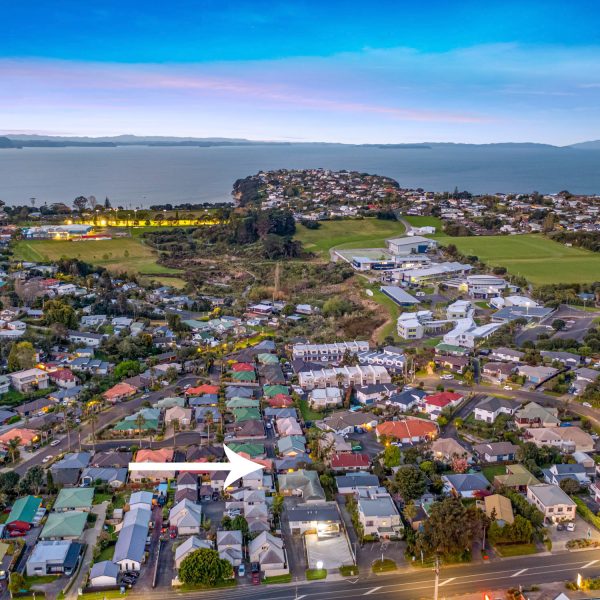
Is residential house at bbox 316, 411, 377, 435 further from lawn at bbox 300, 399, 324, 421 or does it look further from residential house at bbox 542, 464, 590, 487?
residential house at bbox 542, 464, 590, 487

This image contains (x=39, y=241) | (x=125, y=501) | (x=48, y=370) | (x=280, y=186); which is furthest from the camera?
(x=280, y=186)

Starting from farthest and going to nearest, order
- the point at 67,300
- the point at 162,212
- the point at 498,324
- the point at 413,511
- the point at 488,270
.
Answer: the point at 162,212 → the point at 488,270 → the point at 67,300 → the point at 498,324 → the point at 413,511

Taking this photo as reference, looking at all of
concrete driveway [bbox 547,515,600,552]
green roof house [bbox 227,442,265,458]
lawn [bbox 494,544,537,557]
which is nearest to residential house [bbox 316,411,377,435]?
green roof house [bbox 227,442,265,458]

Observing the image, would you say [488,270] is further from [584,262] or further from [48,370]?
[48,370]

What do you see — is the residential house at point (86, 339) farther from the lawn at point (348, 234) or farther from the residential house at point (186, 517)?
the lawn at point (348, 234)

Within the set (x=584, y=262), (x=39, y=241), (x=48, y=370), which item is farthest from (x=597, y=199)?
(x=48, y=370)

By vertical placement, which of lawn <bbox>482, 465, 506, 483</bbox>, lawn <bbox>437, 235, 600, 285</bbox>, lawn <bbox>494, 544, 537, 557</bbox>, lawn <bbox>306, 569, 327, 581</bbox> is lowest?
lawn <bbox>306, 569, 327, 581</bbox>
